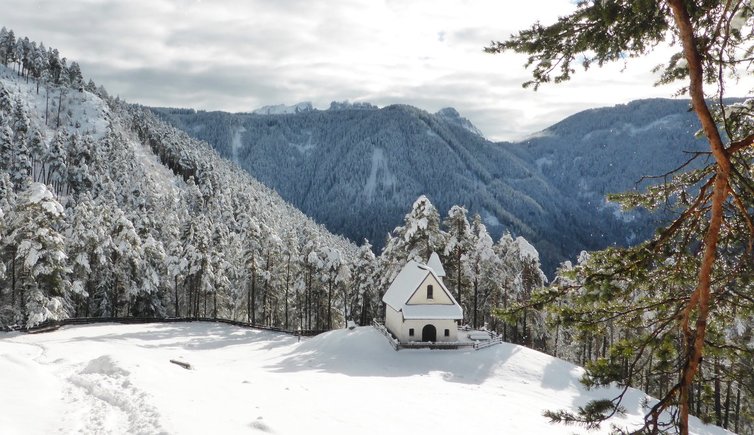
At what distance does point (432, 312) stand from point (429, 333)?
1775mm

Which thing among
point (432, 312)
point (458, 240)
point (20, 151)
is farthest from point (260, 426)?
point (20, 151)

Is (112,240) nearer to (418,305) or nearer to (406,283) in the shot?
(406,283)

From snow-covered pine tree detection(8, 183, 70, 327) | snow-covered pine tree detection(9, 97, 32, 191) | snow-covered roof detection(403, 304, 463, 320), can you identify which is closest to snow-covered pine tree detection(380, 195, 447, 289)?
snow-covered roof detection(403, 304, 463, 320)

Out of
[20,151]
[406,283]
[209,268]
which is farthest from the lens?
[20,151]

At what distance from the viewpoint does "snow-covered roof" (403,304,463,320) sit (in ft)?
126

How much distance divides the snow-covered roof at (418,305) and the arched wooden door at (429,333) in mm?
1123

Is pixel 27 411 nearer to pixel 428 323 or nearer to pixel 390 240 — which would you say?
pixel 428 323

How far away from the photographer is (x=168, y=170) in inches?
5527

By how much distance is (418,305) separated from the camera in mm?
39500

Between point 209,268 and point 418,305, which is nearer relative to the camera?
point 418,305

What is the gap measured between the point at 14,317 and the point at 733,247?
49672 mm

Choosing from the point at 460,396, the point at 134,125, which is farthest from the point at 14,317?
the point at 134,125

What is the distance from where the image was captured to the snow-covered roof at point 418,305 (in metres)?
38.6

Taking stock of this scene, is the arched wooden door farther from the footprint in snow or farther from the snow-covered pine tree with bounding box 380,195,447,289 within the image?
the footprint in snow
